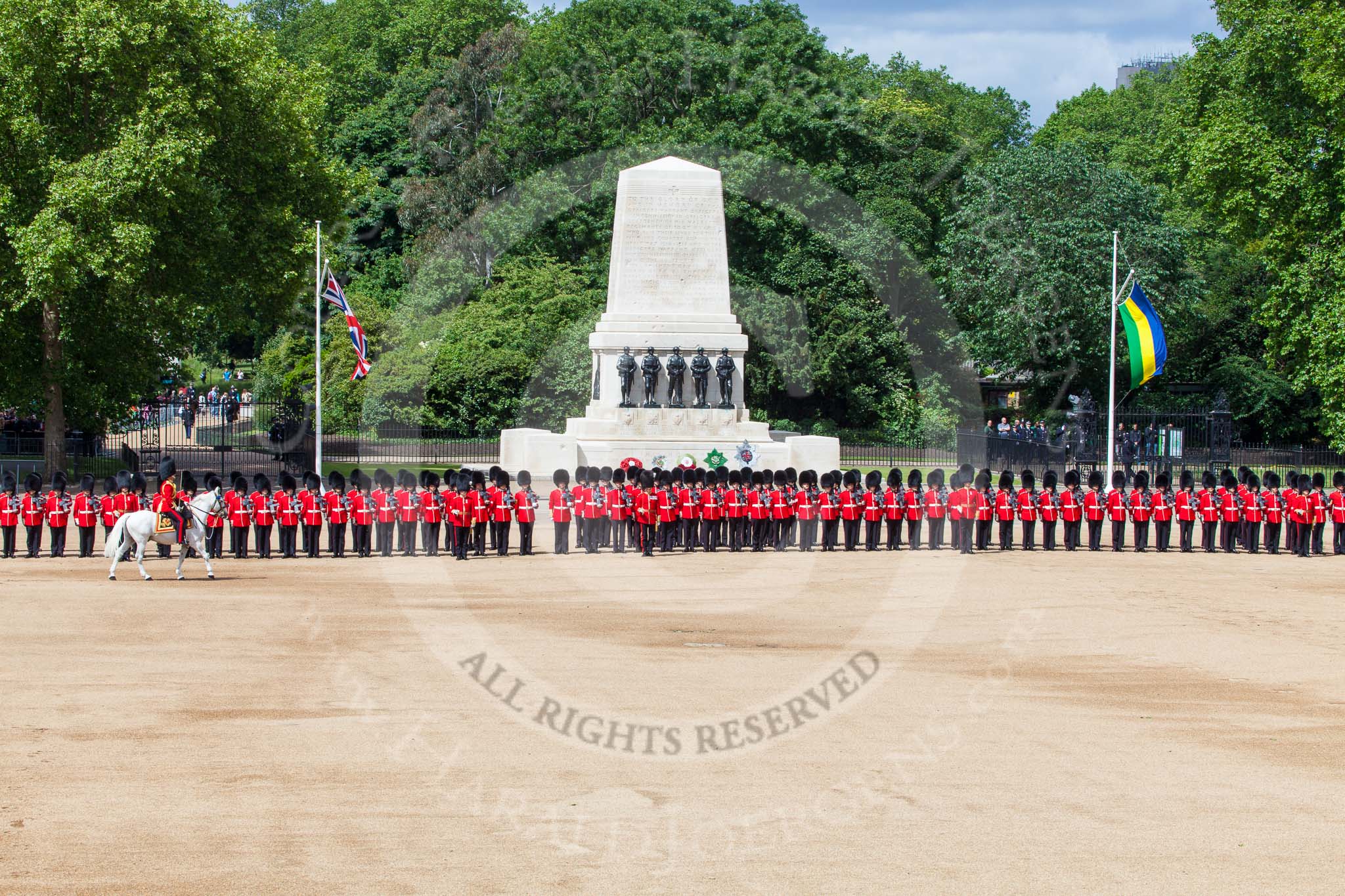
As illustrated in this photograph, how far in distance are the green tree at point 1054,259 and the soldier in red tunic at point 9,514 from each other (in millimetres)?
30811

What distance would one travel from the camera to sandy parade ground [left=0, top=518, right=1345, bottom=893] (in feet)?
24.5

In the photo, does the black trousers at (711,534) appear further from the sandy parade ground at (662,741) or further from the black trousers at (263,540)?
the black trousers at (263,540)

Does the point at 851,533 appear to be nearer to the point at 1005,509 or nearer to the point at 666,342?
the point at 1005,509

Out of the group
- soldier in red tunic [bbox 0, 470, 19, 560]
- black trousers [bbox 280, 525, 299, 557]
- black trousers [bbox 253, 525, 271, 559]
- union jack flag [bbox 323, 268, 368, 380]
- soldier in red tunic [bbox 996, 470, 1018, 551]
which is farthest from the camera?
union jack flag [bbox 323, 268, 368, 380]

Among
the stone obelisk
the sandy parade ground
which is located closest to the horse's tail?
the sandy parade ground

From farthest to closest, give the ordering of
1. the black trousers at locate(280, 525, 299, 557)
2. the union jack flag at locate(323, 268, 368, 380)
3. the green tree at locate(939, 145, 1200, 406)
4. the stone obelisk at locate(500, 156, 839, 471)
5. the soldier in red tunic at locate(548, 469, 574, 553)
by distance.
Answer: the green tree at locate(939, 145, 1200, 406), the stone obelisk at locate(500, 156, 839, 471), the union jack flag at locate(323, 268, 368, 380), the soldier in red tunic at locate(548, 469, 574, 553), the black trousers at locate(280, 525, 299, 557)

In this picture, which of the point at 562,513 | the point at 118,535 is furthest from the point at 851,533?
the point at 118,535

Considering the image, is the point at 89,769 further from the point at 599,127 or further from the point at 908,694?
the point at 599,127

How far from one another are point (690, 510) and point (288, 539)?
6.00 metres

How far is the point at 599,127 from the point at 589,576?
3074cm

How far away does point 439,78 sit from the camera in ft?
186

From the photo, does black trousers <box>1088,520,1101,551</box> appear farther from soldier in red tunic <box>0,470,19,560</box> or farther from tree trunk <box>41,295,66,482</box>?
tree trunk <box>41,295,66,482</box>

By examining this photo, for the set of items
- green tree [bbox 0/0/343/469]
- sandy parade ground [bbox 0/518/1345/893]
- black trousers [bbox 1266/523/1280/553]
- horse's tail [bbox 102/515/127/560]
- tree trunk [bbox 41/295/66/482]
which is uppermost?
green tree [bbox 0/0/343/469]

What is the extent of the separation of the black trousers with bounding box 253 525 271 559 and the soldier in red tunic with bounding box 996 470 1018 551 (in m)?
11.1
